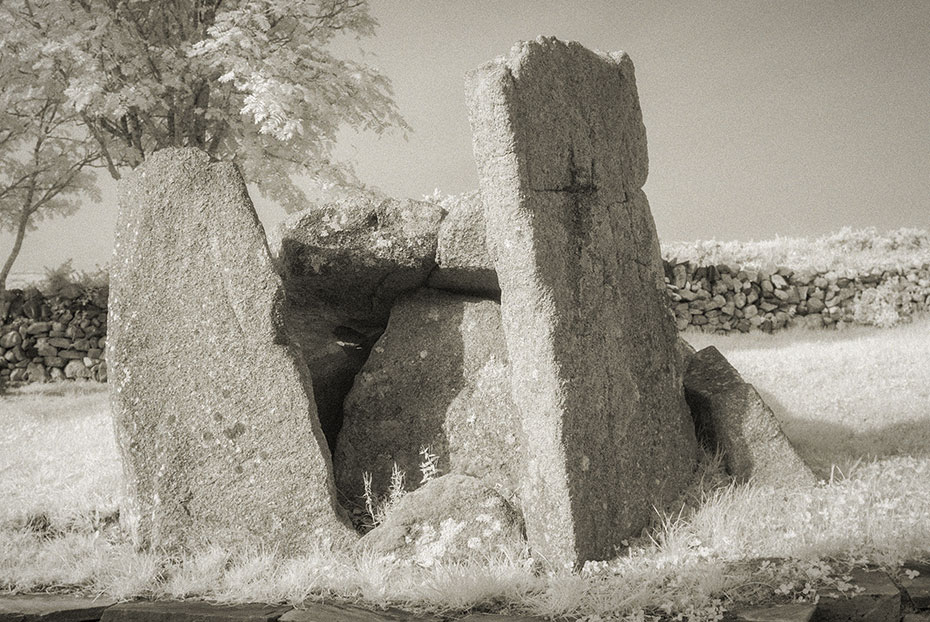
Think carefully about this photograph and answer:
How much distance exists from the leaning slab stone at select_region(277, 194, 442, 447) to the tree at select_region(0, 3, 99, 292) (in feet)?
35.9

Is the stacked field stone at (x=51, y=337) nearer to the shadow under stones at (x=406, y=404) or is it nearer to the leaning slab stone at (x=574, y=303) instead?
the shadow under stones at (x=406, y=404)

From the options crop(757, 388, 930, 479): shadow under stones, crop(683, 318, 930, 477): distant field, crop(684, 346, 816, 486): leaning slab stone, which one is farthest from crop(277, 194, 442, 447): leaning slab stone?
crop(683, 318, 930, 477): distant field

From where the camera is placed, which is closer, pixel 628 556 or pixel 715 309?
pixel 628 556

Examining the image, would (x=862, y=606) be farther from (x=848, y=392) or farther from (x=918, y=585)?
(x=848, y=392)

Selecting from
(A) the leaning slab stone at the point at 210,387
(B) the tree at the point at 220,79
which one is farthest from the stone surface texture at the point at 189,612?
(B) the tree at the point at 220,79

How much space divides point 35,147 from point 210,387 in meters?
16.5

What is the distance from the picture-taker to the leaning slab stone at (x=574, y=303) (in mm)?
5277

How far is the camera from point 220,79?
14.4 metres

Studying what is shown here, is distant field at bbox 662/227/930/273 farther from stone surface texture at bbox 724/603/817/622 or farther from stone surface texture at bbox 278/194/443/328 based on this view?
stone surface texture at bbox 724/603/817/622

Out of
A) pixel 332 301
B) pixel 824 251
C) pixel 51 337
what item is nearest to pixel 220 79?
pixel 51 337

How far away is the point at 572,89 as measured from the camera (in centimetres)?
591

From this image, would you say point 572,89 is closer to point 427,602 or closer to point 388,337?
point 388,337

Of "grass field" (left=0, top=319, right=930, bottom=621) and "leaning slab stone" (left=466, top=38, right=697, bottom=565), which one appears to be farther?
"leaning slab stone" (left=466, top=38, right=697, bottom=565)

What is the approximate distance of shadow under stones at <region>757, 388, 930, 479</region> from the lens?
716 centimetres
